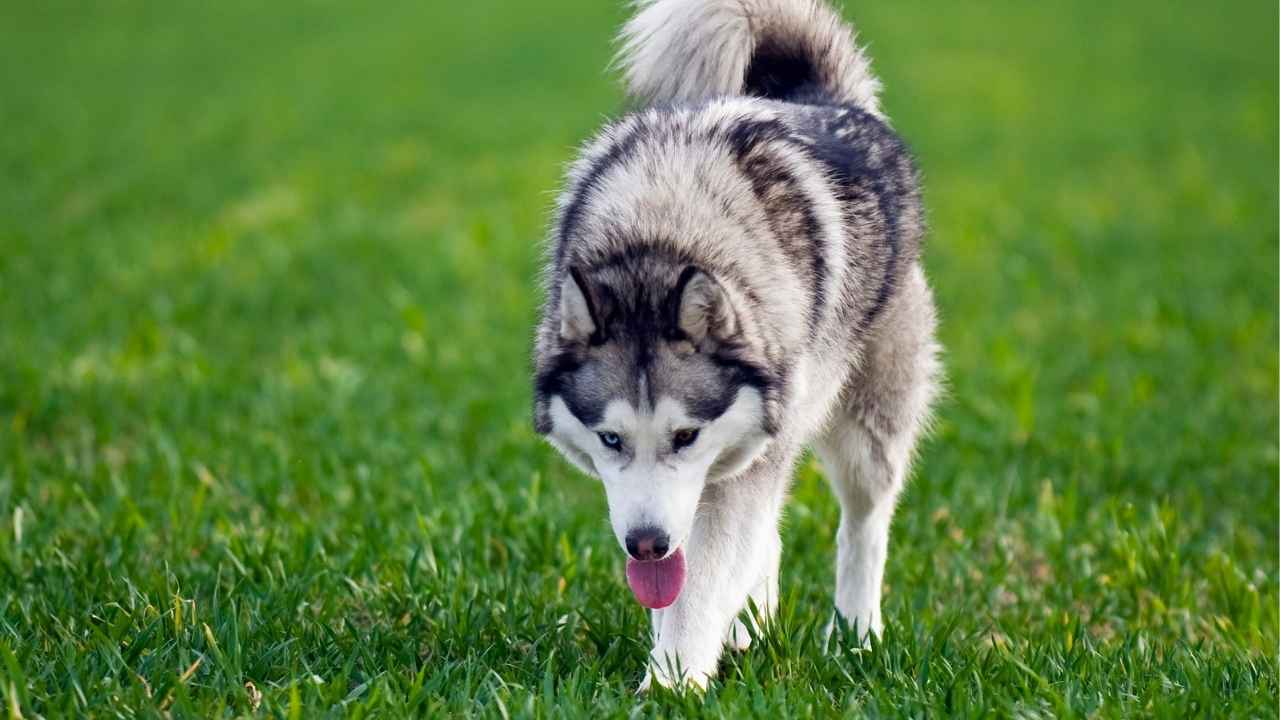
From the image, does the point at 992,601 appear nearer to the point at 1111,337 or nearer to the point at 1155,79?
the point at 1111,337

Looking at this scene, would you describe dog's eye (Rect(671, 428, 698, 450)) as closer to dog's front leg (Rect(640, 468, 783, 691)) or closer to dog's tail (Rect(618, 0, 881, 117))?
dog's front leg (Rect(640, 468, 783, 691))

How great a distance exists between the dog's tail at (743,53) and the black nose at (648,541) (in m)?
1.86

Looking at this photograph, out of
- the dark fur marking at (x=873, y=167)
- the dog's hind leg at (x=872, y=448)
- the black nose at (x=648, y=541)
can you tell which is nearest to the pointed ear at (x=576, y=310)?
the black nose at (x=648, y=541)

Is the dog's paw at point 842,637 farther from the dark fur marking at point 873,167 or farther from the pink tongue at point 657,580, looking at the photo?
the dark fur marking at point 873,167

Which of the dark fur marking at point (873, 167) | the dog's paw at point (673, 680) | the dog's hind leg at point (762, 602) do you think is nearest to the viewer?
the dog's paw at point (673, 680)

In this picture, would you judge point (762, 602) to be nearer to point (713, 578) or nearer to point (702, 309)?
point (713, 578)

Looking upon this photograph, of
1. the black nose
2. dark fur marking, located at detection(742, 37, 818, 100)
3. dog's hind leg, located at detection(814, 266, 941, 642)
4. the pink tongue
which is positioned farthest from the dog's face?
dark fur marking, located at detection(742, 37, 818, 100)

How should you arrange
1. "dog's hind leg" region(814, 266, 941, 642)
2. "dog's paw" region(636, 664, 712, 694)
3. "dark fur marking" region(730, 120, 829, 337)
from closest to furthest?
1. "dog's paw" region(636, 664, 712, 694)
2. "dark fur marking" region(730, 120, 829, 337)
3. "dog's hind leg" region(814, 266, 941, 642)

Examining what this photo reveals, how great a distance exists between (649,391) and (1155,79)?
17816 mm

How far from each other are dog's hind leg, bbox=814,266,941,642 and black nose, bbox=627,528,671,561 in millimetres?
1292

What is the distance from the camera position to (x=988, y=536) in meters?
5.87

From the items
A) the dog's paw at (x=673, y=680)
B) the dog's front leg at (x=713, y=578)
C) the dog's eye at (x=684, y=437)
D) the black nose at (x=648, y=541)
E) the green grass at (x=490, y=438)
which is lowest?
the green grass at (x=490, y=438)

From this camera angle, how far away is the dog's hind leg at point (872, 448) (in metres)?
4.88

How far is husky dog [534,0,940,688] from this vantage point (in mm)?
3832
